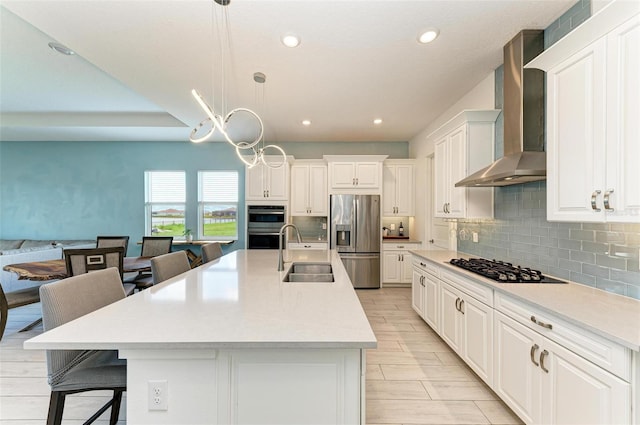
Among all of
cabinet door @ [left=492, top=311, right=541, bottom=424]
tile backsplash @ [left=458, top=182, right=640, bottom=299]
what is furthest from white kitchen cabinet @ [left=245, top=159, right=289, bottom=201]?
cabinet door @ [left=492, top=311, right=541, bottom=424]

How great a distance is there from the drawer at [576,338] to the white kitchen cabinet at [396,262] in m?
3.13

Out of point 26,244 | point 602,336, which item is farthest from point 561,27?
point 26,244

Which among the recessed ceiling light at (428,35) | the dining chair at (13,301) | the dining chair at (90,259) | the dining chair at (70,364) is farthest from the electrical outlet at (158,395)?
the dining chair at (13,301)

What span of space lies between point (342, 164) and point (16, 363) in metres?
4.52

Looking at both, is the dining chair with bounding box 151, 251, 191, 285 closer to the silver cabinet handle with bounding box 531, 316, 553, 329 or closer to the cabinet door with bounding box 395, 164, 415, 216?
the silver cabinet handle with bounding box 531, 316, 553, 329

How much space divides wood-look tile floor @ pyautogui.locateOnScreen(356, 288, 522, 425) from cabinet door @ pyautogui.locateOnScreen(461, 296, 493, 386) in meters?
0.15

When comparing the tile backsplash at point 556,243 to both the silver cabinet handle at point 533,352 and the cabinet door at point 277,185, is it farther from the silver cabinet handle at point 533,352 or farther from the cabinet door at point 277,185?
the cabinet door at point 277,185

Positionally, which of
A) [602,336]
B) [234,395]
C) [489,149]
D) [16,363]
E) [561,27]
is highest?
[561,27]

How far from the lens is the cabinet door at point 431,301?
2760mm

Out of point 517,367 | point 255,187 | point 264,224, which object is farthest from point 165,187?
point 517,367

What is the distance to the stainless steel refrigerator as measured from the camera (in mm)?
4691

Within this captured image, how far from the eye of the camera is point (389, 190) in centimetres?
505

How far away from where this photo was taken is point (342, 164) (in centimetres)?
486

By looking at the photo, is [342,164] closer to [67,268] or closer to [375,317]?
[375,317]
